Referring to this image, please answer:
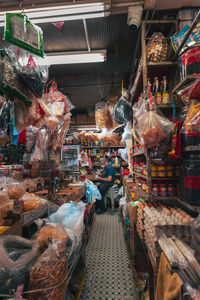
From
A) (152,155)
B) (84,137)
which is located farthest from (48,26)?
(84,137)

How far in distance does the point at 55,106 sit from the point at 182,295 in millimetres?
2030

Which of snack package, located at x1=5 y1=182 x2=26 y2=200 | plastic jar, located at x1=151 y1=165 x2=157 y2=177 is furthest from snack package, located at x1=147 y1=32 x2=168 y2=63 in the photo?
snack package, located at x1=5 y1=182 x2=26 y2=200

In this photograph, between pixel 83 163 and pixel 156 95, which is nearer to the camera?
pixel 156 95

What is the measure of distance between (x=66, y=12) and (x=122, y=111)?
164 centimetres

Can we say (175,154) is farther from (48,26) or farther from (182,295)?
(48,26)

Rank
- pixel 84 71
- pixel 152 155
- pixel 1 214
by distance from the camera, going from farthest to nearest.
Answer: pixel 84 71 < pixel 152 155 < pixel 1 214

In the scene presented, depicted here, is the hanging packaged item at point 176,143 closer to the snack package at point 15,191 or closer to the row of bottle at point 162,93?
the row of bottle at point 162,93

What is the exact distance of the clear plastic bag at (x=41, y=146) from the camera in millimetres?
2070

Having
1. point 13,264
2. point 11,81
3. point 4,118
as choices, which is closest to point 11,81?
point 11,81

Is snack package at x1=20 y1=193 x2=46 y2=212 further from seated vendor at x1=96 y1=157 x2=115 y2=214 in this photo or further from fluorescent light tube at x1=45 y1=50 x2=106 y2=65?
seated vendor at x1=96 y1=157 x2=115 y2=214

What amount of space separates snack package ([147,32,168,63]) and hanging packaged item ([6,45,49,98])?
4.40 feet

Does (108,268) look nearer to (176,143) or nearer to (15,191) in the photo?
(15,191)

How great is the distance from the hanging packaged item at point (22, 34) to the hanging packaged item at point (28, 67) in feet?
0.25

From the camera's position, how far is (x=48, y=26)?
89.0 inches
